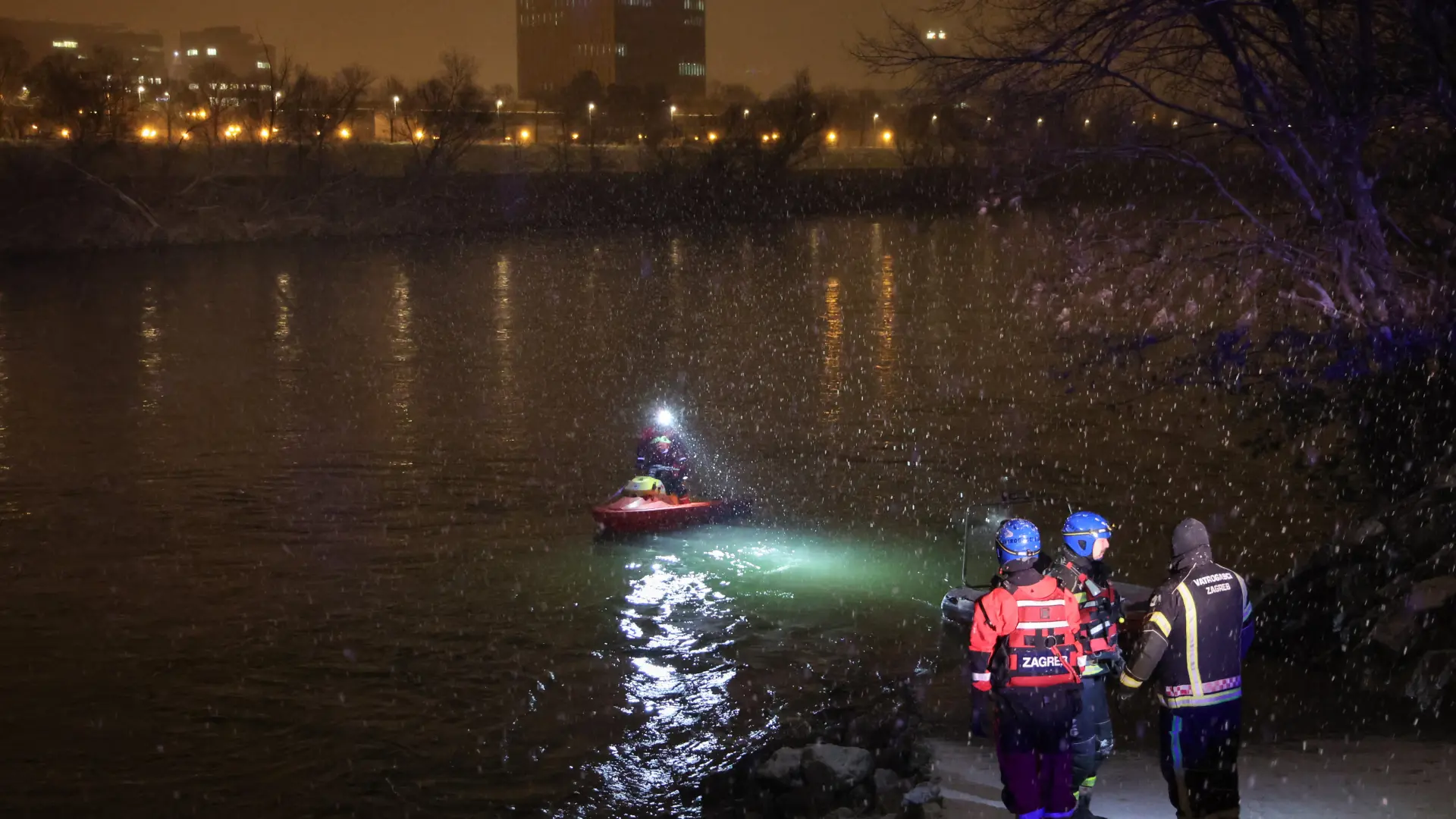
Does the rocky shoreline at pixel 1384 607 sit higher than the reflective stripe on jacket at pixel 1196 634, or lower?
lower

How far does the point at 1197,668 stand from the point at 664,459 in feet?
39.5

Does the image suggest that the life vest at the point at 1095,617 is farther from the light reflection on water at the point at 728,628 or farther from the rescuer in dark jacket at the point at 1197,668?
the light reflection on water at the point at 728,628

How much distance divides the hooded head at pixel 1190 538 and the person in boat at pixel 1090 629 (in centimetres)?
37

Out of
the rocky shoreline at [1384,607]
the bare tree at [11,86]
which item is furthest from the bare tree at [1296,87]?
the bare tree at [11,86]

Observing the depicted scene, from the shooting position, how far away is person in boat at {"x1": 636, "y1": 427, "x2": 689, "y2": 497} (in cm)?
1852

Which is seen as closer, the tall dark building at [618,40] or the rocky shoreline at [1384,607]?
the rocky shoreline at [1384,607]

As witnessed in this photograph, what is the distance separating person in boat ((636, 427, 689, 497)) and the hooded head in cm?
1180

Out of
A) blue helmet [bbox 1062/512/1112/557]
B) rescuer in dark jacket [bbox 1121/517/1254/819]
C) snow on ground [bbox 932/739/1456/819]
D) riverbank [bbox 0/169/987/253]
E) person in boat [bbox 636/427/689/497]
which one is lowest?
snow on ground [bbox 932/739/1456/819]

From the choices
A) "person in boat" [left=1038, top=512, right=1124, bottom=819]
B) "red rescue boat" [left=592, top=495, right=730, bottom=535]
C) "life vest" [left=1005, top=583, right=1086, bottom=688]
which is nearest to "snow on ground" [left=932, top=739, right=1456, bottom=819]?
"person in boat" [left=1038, top=512, right=1124, bottom=819]

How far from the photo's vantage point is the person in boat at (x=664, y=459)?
18516 millimetres

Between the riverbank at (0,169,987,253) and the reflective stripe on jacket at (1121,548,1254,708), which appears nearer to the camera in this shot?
the reflective stripe on jacket at (1121,548,1254,708)

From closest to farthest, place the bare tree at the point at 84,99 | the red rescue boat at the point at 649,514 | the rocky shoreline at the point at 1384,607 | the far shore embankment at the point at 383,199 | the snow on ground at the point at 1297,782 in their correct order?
the snow on ground at the point at 1297,782, the rocky shoreline at the point at 1384,607, the red rescue boat at the point at 649,514, the far shore embankment at the point at 383,199, the bare tree at the point at 84,99

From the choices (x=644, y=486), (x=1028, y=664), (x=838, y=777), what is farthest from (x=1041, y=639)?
(x=644, y=486)

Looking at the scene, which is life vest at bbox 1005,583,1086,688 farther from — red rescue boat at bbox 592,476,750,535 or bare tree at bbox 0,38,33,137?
bare tree at bbox 0,38,33,137
